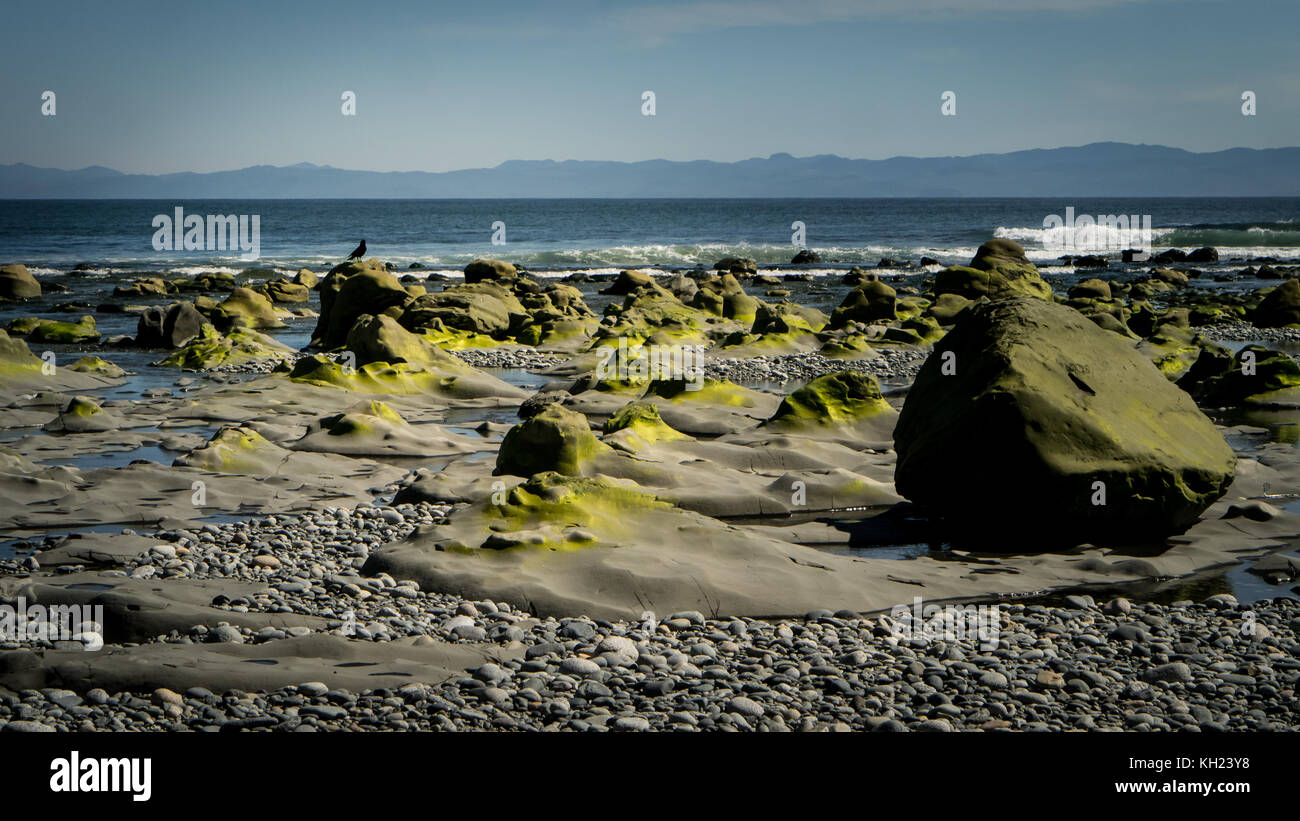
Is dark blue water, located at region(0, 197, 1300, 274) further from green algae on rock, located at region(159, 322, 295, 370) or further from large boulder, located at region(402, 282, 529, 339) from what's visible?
green algae on rock, located at region(159, 322, 295, 370)

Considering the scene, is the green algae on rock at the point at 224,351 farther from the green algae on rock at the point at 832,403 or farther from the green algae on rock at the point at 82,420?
the green algae on rock at the point at 832,403

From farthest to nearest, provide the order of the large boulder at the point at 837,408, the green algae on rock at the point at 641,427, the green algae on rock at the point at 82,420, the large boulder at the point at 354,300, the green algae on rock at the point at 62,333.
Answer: the green algae on rock at the point at 62,333
the large boulder at the point at 354,300
the green algae on rock at the point at 82,420
the large boulder at the point at 837,408
the green algae on rock at the point at 641,427

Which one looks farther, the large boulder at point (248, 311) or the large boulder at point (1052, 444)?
the large boulder at point (248, 311)

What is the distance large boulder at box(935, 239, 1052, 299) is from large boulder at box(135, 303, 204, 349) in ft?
77.0

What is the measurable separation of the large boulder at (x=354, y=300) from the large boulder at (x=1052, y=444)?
20.4 meters

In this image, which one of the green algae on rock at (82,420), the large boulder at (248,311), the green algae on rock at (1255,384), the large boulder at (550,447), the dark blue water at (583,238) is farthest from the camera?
the dark blue water at (583,238)

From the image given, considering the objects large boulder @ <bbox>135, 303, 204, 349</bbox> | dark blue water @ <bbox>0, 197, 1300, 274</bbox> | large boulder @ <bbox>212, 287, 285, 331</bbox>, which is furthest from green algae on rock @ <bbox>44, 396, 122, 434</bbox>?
dark blue water @ <bbox>0, 197, 1300, 274</bbox>

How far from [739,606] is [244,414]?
→ 1178 centimetres

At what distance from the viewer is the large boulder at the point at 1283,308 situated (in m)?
34.0

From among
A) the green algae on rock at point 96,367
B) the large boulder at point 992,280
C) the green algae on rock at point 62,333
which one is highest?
the large boulder at point 992,280

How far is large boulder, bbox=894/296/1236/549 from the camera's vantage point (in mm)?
10664

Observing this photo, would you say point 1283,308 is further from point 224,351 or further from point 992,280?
point 224,351

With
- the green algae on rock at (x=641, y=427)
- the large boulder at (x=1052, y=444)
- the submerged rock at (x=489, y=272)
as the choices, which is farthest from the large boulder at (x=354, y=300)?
the large boulder at (x=1052, y=444)

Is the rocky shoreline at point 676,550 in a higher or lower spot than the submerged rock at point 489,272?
lower
